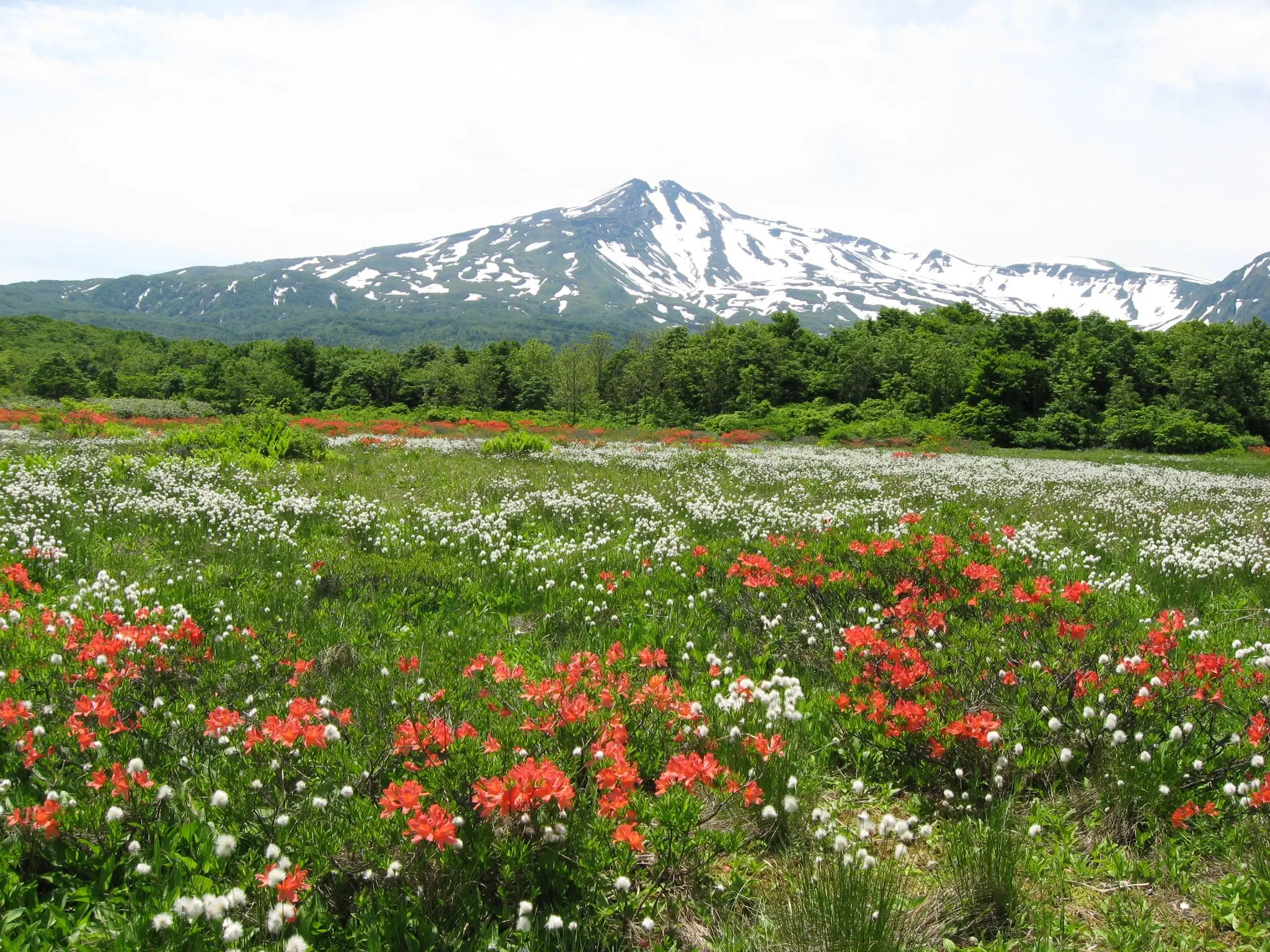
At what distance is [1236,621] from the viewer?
6.30 metres

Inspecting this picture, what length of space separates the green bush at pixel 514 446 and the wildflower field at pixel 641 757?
53.9 ft

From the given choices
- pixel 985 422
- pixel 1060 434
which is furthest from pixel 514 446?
pixel 1060 434

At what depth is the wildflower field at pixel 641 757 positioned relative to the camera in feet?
8.61

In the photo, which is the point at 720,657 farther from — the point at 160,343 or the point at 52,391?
the point at 160,343

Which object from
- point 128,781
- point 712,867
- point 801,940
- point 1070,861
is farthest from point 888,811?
point 128,781

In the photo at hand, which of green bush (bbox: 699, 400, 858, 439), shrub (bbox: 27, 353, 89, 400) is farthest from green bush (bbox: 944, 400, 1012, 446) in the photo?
shrub (bbox: 27, 353, 89, 400)

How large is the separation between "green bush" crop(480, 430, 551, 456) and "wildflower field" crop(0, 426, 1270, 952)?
16416mm

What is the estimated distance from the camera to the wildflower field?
2.62m

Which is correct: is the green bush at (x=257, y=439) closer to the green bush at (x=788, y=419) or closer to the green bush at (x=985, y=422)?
the green bush at (x=788, y=419)

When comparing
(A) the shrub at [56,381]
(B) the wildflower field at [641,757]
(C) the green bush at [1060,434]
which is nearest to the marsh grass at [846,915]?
(B) the wildflower field at [641,757]

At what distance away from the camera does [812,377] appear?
6981 centimetres

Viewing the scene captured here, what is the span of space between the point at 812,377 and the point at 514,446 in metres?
52.6

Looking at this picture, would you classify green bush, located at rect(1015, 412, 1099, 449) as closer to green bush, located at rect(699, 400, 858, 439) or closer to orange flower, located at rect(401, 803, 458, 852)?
green bush, located at rect(699, 400, 858, 439)

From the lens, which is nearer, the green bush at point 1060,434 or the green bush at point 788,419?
the green bush at point 1060,434
